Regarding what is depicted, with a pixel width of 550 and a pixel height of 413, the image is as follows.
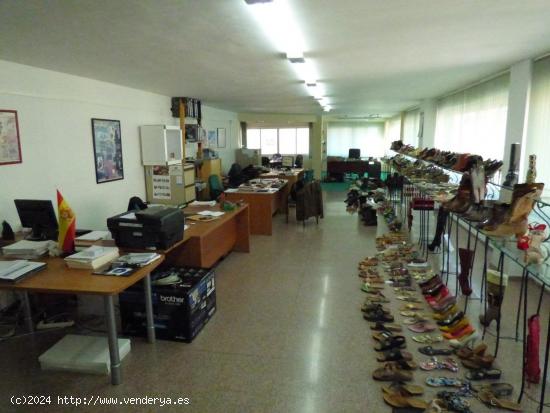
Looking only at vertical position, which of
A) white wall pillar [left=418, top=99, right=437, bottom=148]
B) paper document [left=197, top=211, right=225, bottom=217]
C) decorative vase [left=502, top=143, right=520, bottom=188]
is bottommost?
paper document [left=197, top=211, right=225, bottom=217]

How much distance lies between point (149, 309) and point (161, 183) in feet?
13.1

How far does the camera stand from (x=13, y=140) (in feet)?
11.9

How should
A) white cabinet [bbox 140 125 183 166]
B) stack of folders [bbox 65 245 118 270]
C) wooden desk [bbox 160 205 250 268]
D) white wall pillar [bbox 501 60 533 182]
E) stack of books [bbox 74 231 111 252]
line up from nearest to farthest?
stack of folders [bbox 65 245 118 270] → stack of books [bbox 74 231 111 252] → wooden desk [bbox 160 205 250 268] → white wall pillar [bbox 501 60 533 182] → white cabinet [bbox 140 125 183 166]

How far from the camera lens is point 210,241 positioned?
4.35m

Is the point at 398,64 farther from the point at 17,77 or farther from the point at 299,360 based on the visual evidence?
the point at 17,77

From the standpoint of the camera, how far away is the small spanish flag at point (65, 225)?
2846 millimetres

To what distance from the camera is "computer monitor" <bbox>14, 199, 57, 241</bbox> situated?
3221 mm

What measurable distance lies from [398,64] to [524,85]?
5.02 feet

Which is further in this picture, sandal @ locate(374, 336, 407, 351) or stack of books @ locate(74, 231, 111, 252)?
stack of books @ locate(74, 231, 111, 252)

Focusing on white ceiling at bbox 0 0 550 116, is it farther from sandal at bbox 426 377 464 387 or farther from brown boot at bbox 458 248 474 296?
sandal at bbox 426 377 464 387

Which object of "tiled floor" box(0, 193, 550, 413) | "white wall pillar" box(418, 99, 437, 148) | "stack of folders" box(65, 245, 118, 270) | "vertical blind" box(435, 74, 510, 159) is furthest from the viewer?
"white wall pillar" box(418, 99, 437, 148)

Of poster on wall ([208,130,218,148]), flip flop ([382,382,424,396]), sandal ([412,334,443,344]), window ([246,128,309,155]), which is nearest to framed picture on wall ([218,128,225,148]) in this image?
poster on wall ([208,130,218,148])

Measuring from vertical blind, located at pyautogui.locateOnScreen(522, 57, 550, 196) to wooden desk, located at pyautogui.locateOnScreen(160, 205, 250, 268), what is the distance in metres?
3.74

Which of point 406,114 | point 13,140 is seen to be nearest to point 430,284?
point 13,140
